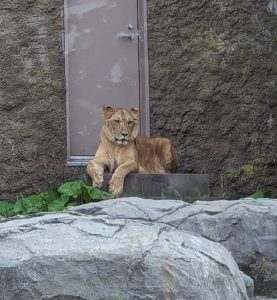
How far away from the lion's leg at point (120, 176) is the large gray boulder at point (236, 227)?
75.4 inches

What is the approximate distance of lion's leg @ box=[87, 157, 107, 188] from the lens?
7.51 metres

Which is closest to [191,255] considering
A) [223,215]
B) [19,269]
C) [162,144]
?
[19,269]

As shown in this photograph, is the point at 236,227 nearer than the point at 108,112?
Yes

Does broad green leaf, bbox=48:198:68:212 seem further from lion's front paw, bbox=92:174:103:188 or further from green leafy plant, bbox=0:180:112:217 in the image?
lion's front paw, bbox=92:174:103:188

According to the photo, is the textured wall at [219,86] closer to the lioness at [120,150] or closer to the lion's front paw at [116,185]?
the lioness at [120,150]

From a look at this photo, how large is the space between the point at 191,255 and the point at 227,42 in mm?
5319

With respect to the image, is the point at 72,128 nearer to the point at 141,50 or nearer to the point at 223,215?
the point at 141,50

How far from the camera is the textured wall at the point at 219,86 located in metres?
8.71

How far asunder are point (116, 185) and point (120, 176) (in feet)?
0.41

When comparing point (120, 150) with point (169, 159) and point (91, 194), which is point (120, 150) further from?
point (91, 194)

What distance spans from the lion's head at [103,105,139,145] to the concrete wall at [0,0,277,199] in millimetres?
806

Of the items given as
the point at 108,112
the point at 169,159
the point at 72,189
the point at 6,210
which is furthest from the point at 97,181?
the point at 169,159

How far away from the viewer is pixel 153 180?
295 inches

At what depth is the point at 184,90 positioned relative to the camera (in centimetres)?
877
